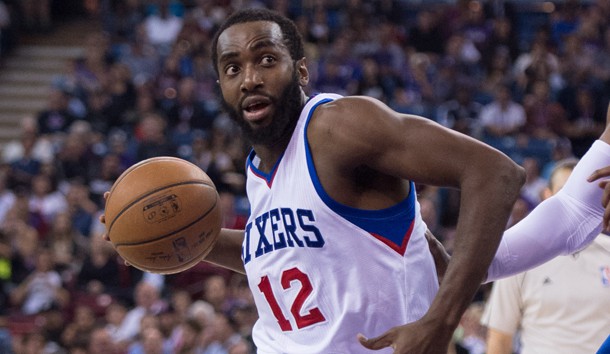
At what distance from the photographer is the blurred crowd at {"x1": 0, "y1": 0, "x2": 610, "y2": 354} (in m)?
8.76

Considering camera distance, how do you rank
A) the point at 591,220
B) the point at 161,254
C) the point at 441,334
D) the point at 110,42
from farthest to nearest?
the point at 110,42
the point at 161,254
the point at 591,220
the point at 441,334

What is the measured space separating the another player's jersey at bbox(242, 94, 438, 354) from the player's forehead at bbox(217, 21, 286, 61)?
25cm

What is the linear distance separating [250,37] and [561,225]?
46.1 inches

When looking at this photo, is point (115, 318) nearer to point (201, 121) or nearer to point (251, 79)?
point (201, 121)

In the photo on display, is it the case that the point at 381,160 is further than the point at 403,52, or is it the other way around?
the point at 403,52

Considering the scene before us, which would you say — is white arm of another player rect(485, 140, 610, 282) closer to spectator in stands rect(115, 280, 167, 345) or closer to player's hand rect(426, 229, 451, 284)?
player's hand rect(426, 229, 451, 284)

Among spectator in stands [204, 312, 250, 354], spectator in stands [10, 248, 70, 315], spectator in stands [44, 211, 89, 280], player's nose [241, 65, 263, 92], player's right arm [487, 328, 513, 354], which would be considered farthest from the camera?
spectator in stands [44, 211, 89, 280]

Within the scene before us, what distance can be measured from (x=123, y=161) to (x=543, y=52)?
17.3ft

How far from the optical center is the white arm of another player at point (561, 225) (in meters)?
3.04

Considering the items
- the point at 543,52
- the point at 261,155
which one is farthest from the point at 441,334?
the point at 543,52

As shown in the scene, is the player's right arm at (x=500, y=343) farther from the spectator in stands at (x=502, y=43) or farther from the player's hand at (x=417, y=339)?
the spectator in stands at (x=502, y=43)

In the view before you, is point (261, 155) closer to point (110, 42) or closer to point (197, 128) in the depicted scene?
point (197, 128)

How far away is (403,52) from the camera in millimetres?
12766

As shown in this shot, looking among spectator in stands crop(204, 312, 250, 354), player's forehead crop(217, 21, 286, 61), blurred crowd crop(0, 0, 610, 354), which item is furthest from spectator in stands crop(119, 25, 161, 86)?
player's forehead crop(217, 21, 286, 61)
